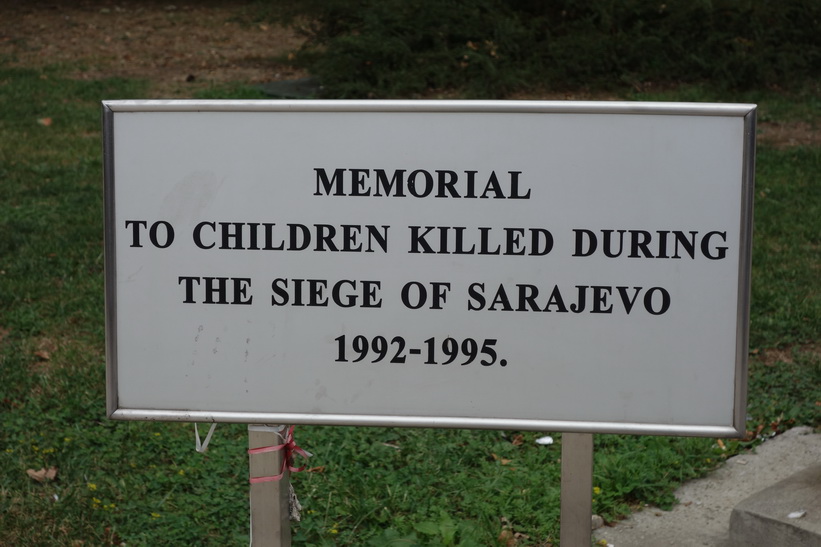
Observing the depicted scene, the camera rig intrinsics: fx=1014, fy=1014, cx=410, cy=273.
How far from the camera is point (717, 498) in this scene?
3.52 metres

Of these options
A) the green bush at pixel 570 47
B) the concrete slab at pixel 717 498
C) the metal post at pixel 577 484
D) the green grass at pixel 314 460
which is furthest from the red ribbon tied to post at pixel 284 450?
the green bush at pixel 570 47

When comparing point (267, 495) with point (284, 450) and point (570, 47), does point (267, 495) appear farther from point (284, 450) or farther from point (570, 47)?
point (570, 47)

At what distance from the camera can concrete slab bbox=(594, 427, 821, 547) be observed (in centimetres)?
326

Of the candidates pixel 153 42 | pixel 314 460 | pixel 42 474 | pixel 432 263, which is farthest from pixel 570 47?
pixel 432 263

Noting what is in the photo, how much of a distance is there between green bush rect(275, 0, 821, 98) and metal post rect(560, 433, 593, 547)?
793cm

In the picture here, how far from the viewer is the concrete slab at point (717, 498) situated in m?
3.26

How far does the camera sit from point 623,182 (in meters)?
2.23

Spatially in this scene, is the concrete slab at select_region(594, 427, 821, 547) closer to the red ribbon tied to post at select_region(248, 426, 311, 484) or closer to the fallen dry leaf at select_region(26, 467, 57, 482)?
the red ribbon tied to post at select_region(248, 426, 311, 484)

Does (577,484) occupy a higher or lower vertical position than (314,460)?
higher

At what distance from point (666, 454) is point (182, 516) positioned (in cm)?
174

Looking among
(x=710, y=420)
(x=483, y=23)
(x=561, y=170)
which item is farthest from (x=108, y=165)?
(x=483, y=23)

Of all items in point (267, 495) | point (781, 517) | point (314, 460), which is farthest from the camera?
point (314, 460)

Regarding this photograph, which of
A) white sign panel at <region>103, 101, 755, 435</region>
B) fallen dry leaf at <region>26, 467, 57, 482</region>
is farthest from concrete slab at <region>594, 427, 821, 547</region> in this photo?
fallen dry leaf at <region>26, 467, 57, 482</region>

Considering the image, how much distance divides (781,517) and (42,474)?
8.11 ft
